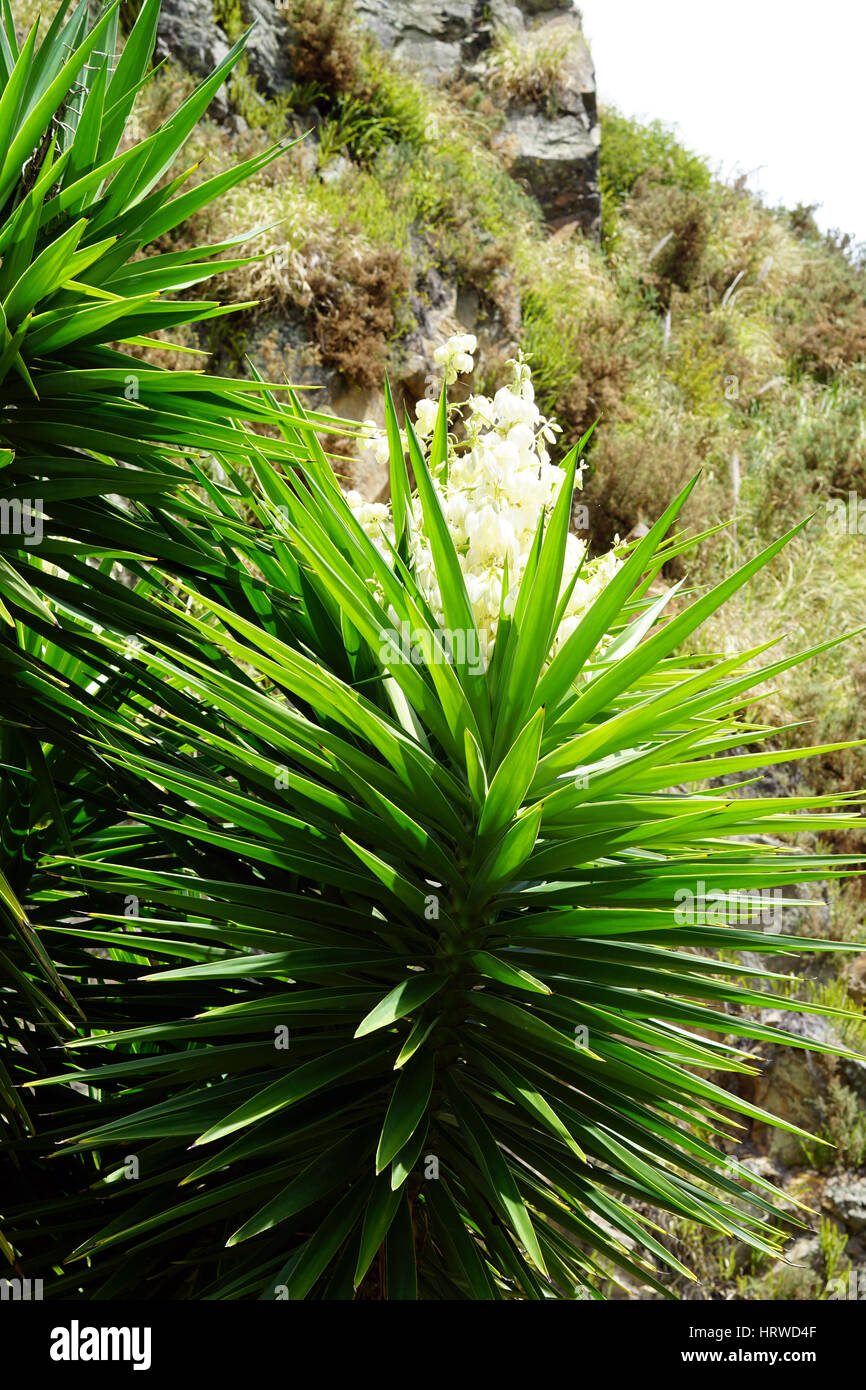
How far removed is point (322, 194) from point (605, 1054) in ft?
22.0

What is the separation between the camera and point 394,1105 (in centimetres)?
146

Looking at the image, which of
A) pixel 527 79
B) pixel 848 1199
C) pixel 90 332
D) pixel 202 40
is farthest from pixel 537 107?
pixel 848 1199

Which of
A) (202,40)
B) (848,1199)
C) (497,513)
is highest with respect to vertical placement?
(202,40)

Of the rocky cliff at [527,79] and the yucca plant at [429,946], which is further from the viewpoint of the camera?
the rocky cliff at [527,79]

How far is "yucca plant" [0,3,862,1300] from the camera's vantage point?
4.94 feet

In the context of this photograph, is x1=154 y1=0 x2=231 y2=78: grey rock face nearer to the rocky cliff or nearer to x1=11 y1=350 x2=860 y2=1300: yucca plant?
the rocky cliff

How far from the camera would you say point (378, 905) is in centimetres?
→ 178

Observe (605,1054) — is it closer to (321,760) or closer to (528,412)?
(321,760)

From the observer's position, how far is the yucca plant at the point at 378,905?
59.3 inches

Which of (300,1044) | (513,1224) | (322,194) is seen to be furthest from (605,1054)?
(322,194)
